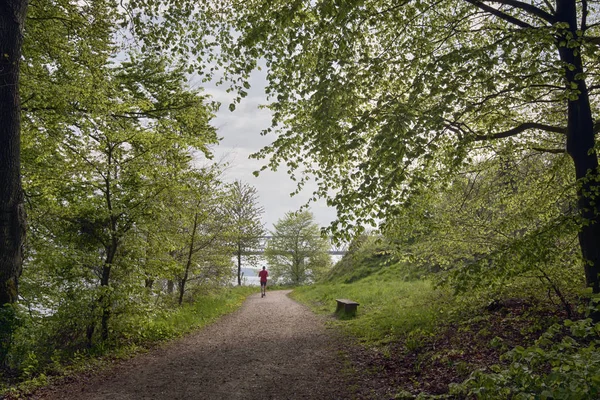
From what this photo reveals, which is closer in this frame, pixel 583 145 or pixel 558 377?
pixel 558 377

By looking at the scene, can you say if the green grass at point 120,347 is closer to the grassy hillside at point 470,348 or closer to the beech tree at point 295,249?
the grassy hillside at point 470,348

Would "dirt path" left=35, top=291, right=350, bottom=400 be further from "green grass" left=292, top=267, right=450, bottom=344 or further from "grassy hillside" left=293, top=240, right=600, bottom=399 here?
"green grass" left=292, top=267, right=450, bottom=344

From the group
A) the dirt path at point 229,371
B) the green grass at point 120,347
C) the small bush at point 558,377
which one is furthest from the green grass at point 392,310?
the green grass at point 120,347

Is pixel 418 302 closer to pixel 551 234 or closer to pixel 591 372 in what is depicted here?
pixel 551 234

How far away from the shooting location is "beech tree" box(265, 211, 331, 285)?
133ft

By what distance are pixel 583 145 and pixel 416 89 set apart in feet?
10.5

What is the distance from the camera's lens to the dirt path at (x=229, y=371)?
20.1 ft

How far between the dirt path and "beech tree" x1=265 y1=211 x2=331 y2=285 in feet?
96.5

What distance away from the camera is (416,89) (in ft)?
17.1

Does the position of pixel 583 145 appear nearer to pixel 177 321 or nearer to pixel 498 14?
pixel 498 14

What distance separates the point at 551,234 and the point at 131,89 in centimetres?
1012

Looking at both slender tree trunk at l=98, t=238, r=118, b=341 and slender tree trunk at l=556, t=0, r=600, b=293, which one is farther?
slender tree trunk at l=98, t=238, r=118, b=341

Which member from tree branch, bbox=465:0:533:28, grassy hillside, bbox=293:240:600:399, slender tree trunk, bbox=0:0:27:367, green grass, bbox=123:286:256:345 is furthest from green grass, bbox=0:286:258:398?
tree branch, bbox=465:0:533:28

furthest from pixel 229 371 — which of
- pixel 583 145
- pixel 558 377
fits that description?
pixel 583 145
